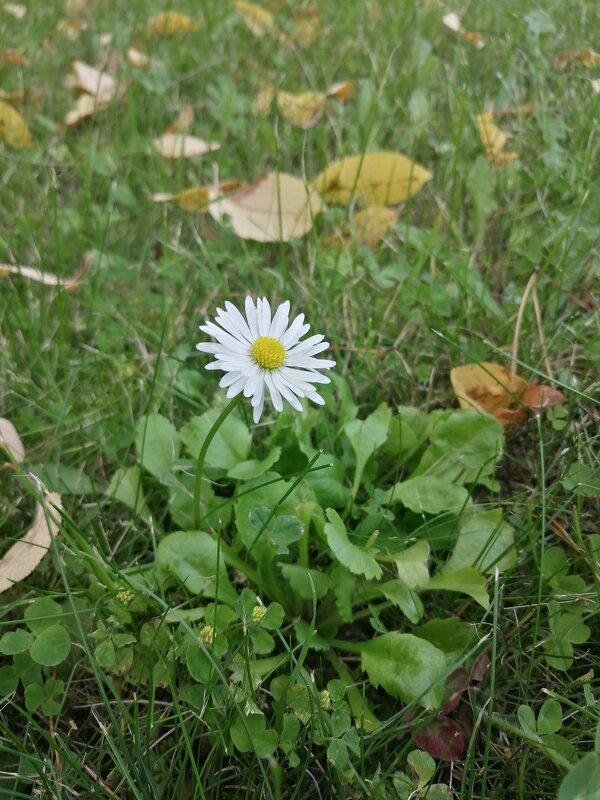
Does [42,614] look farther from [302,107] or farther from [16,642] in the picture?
[302,107]

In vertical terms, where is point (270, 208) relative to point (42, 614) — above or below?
above

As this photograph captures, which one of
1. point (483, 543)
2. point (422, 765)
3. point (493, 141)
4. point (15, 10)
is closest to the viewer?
point (422, 765)

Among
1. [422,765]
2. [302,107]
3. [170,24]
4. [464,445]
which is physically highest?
[170,24]

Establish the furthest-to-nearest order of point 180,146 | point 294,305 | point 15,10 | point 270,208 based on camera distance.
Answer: point 15,10
point 180,146
point 270,208
point 294,305

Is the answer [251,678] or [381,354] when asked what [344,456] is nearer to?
[381,354]

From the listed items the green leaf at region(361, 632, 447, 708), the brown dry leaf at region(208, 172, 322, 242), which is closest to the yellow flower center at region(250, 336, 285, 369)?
the green leaf at region(361, 632, 447, 708)

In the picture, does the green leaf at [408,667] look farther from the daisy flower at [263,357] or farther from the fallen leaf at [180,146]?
the fallen leaf at [180,146]

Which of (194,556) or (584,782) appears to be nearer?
(584,782)

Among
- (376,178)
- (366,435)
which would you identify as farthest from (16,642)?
(376,178)

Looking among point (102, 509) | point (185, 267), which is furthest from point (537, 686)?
point (185, 267)
